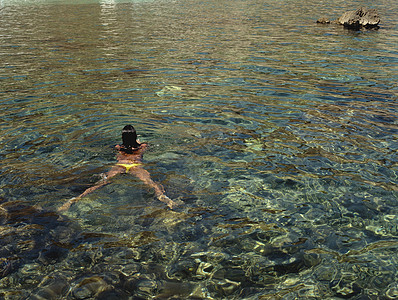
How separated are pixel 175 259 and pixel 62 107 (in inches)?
331

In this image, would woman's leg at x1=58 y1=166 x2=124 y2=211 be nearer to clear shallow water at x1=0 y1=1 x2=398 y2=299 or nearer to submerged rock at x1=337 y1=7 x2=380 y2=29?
clear shallow water at x1=0 y1=1 x2=398 y2=299

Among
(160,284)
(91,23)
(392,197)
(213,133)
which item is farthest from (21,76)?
(91,23)

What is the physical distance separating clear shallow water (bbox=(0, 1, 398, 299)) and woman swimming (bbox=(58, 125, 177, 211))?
0.53ft

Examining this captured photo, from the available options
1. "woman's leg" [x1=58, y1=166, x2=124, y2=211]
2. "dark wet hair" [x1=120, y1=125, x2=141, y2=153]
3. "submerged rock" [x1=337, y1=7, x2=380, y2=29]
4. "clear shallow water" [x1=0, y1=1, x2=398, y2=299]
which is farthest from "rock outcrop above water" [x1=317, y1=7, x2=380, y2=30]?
"woman's leg" [x1=58, y1=166, x2=124, y2=211]

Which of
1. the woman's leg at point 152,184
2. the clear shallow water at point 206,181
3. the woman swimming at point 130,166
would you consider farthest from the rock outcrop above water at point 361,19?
the woman's leg at point 152,184

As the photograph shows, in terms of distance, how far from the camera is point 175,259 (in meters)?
5.48

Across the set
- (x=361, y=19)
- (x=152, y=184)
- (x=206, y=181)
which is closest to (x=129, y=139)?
(x=152, y=184)

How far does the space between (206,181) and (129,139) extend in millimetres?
2097

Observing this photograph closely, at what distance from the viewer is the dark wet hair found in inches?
323

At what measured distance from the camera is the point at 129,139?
8297 millimetres

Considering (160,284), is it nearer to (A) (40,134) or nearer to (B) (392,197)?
(B) (392,197)

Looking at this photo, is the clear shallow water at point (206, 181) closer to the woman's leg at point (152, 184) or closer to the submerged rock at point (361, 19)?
the woman's leg at point (152, 184)

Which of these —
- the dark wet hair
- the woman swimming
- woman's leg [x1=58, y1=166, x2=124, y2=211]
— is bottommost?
woman's leg [x1=58, y1=166, x2=124, y2=211]

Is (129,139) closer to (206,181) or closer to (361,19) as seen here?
(206,181)
